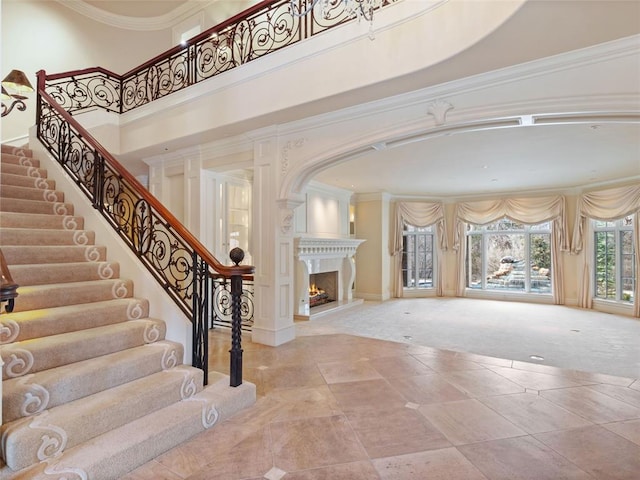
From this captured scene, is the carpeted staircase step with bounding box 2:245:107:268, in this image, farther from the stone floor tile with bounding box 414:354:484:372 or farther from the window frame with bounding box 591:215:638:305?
the window frame with bounding box 591:215:638:305

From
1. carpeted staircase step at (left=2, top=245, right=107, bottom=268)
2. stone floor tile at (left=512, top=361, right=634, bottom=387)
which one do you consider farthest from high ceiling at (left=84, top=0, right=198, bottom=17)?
stone floor tile at (left=512, top=361, right=634, bottom=387)

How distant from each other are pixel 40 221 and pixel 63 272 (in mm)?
897

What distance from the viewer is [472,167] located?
618cm

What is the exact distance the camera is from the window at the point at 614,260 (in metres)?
7.09

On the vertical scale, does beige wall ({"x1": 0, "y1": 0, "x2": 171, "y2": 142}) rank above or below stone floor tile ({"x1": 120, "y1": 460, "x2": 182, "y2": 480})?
above

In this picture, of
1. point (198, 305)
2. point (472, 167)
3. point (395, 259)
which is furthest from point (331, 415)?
point (395, 259)

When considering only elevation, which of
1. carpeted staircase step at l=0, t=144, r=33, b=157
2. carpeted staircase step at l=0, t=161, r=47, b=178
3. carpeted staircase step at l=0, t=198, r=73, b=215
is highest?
carpeted staircase step at l=0, t=144, r=33, b=157

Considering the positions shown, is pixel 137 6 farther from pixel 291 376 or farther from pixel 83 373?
pixel 291 376

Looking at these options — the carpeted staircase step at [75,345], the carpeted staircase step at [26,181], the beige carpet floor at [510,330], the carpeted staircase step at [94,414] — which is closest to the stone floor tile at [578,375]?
the beige carpet floor at [510,330]

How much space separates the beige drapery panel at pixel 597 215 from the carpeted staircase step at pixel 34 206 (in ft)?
31.3

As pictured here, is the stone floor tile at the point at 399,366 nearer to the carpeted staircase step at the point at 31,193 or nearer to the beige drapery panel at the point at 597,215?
the carpeted staircase step at the point at 31,193

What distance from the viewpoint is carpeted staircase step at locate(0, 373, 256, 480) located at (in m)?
1.71

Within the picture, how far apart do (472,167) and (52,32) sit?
27.7 ft

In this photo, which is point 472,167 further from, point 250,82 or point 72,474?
point 72,474
